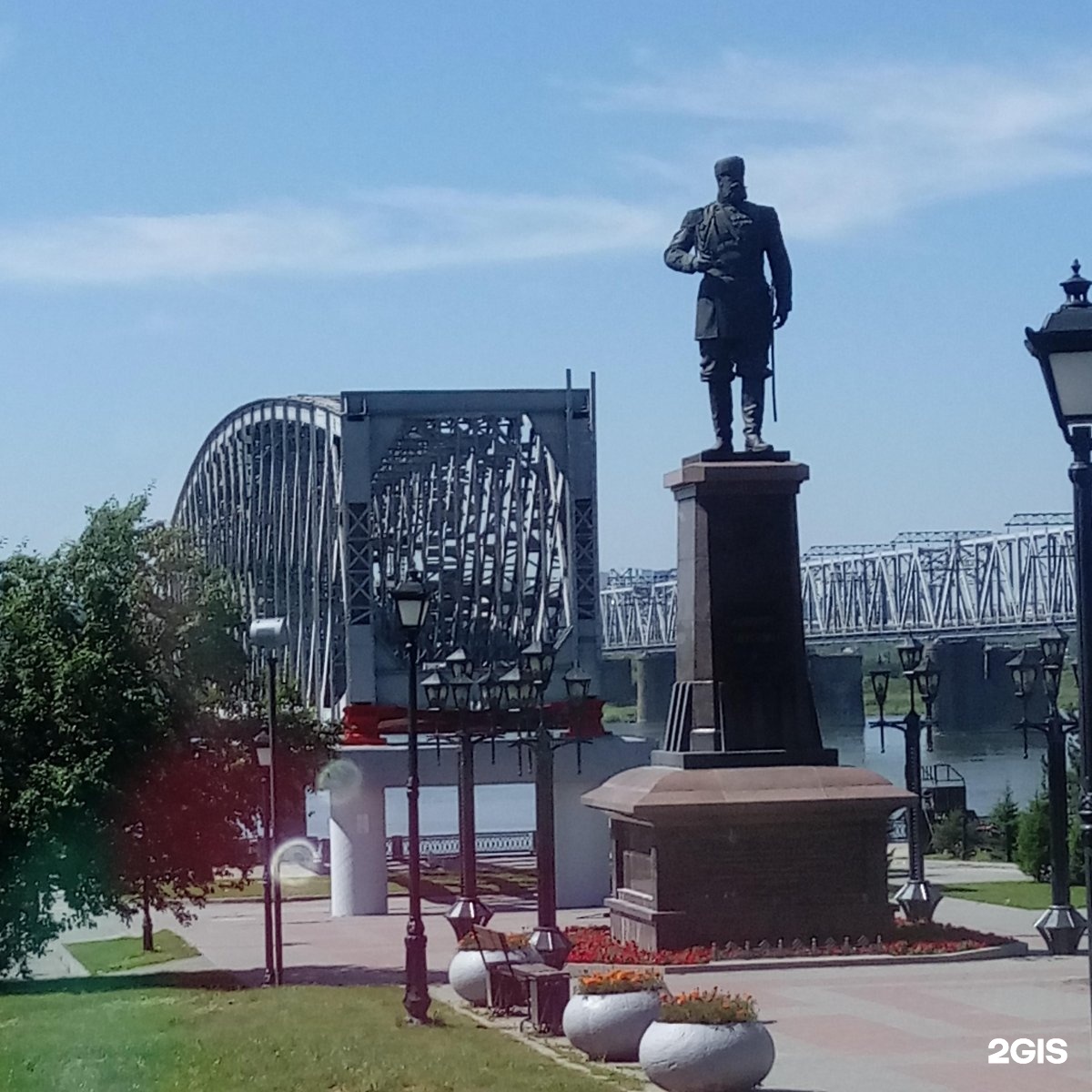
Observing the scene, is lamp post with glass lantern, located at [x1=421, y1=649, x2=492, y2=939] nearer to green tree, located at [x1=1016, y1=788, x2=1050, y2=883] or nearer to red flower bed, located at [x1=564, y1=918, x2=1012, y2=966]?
red flower bed, located at [x1=564, y1=918, x2=1012, y2=966]

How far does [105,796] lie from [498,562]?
46.9m

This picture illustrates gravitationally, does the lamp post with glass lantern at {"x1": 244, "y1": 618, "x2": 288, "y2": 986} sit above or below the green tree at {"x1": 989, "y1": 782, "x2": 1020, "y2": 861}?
above

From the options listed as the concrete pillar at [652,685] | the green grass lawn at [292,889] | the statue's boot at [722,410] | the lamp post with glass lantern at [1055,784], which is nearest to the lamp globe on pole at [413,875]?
the statue's boot at [722,410]

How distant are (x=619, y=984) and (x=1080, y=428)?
681 centimetres

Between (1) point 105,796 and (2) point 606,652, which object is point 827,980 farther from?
(2) point 606,652

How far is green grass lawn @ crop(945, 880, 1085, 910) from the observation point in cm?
3114

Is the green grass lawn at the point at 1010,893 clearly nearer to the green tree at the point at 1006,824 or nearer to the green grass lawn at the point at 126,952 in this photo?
the green tree at the point at 1006,824

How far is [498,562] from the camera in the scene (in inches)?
2854

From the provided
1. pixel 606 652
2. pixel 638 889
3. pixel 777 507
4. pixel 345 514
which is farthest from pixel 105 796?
pixel 606 652

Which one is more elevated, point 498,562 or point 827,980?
point 498,562

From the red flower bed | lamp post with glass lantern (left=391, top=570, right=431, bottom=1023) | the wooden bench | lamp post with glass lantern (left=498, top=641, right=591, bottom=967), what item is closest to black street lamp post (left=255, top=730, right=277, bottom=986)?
lamp post with glass lantern (left=498, top=641, right=591, bottom=967)

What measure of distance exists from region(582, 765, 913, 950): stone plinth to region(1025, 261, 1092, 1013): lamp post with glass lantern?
1166cm

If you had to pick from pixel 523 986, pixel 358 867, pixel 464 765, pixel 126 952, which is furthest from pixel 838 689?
pixel 523 986

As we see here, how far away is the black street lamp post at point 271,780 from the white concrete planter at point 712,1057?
10.9m
